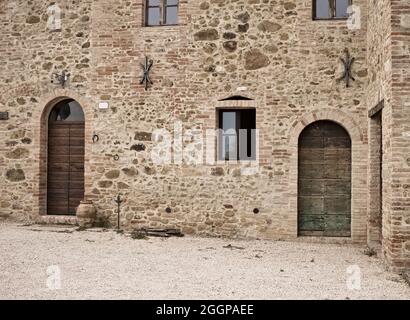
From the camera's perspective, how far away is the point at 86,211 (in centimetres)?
895

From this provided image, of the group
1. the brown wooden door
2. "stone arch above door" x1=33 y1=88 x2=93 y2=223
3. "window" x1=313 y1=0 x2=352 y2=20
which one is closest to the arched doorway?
"window" x1=313 y1=0 x2=352 y2=20

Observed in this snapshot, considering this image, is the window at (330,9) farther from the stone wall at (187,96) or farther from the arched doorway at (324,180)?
the arched doorway at (324,180)

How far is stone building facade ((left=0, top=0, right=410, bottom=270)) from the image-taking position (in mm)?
8289

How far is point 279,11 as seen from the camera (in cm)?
852

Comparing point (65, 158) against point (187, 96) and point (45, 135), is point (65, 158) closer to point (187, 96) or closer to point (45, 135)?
point (45, 135)

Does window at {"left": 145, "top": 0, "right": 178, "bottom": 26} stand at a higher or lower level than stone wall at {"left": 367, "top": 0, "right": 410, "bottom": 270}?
higher

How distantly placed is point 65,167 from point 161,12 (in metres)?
3.95

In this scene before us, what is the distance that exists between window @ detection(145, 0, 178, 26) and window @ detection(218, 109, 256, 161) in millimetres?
2202

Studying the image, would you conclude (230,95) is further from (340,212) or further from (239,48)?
(340,212)

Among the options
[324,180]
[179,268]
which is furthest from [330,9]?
[179,268]

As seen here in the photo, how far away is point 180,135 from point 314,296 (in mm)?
4762

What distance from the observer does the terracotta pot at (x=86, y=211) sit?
8.94m

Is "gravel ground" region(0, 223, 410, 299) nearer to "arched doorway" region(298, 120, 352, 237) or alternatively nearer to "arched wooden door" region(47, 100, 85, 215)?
"arched doorway" region(298, 120, 352, 237)

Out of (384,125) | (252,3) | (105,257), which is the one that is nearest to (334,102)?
(384,125)
